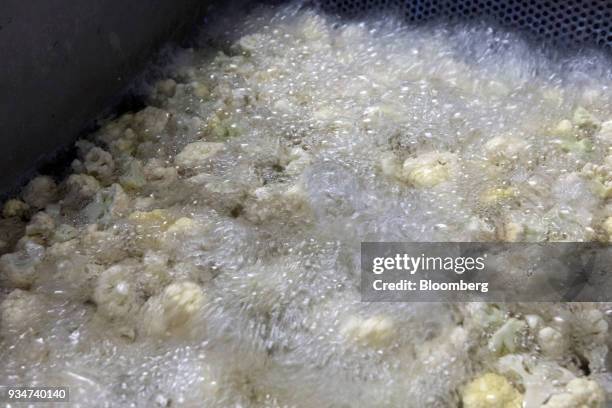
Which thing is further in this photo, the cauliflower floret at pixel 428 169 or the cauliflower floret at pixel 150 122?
the cauliflower floret at pixel 150 122

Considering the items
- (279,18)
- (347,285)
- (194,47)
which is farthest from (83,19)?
(347,285)

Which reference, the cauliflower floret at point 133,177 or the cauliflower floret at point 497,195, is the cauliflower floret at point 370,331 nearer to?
the cauliflower floret at point 497,195

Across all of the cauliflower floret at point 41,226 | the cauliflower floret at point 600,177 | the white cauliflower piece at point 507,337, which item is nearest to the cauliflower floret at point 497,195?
the cauliflower floret at point 600,177

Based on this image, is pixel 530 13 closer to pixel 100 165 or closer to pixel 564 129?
pixel 564 129

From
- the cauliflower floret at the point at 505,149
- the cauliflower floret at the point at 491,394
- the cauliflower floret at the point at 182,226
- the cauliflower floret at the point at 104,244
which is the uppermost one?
the cauliflower floret at the point at 505,149

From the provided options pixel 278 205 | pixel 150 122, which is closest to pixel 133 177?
pixel 150 122

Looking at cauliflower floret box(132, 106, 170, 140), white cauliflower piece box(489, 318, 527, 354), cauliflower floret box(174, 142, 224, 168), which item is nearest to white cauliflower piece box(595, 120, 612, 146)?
white cauliflower piece box(489, 318, 527, 354)

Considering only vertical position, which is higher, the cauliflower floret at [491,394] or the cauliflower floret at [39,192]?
the cauliflower floret at [39,192]
